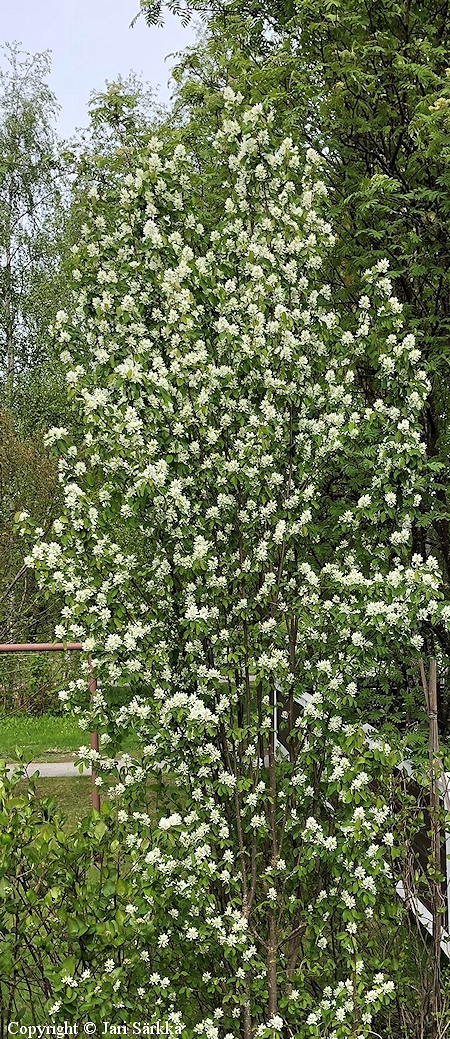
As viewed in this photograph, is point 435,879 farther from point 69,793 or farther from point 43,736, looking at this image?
point 43,736

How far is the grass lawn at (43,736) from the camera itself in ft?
22.1

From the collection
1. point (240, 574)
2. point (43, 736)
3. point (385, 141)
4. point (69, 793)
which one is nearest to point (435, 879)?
point (240, 574)

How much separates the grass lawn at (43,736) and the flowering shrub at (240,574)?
4.02 meters

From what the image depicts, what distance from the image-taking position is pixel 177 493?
8.23ft

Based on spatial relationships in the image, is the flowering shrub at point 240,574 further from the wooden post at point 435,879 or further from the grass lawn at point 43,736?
the grass lawn at point 43,736

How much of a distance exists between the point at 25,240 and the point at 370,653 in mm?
16629

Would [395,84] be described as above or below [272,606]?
above

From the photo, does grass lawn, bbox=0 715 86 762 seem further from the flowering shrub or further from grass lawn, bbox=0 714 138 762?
the flowering shrub

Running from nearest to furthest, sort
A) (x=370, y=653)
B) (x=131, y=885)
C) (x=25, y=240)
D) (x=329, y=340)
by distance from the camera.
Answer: (x=131, y=885) < (x=370, y=653) < (x=329, y=340) < (x=25, y=240)

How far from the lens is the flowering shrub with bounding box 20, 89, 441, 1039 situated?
100 inches

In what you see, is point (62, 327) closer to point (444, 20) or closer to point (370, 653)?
point (370, 653)

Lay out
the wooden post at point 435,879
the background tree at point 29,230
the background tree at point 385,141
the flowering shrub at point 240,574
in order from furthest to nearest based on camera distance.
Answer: the background tree at point 29,230, the background tree at point 385,141, the wooden post at point 435,879, the flowering shrub at point 240,574

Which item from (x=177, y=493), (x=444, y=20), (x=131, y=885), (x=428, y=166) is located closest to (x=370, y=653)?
(x=177, y=493)

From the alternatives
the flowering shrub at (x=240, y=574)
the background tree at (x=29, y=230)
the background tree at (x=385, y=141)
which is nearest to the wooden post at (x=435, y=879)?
the flowering shrub at (x=240, y=574)
